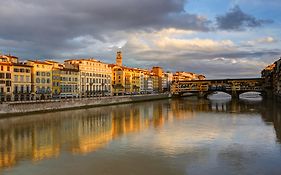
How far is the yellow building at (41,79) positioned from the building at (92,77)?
35.9ft

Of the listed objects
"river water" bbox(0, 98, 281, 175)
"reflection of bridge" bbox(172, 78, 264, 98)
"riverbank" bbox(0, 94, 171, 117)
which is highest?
"reflection of bridge" bbox(172, 78, 264, 98)

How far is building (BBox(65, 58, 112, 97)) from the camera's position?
73.2 metres

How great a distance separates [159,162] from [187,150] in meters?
3.60

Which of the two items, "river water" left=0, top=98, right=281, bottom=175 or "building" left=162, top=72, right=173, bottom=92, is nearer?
"river water" left=0, top=98, right=281, bottom=175

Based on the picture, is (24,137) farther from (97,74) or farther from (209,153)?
(97,74)

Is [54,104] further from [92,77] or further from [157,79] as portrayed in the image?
[157,79]

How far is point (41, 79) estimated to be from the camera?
59.8 metres

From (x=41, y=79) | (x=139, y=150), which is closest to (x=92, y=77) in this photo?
(x=41, y=79)

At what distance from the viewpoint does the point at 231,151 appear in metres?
21.2

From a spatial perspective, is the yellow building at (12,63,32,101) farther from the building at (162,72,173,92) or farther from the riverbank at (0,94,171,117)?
the building at (162,72,173,92)

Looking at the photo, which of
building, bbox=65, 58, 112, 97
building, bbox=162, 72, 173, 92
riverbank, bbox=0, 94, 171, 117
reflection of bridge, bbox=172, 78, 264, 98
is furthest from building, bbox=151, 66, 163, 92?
riverbank, bbox=0, 94, 171, 117

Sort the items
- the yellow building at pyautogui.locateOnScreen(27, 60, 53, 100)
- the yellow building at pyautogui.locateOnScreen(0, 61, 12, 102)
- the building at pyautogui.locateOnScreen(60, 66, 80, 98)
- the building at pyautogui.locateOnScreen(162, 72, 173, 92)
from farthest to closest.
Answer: the building at pyautogui.locateOnScreen(162, 72, 173, 92), the building at pyautogui.locateOnScreen(60, 66, 80, 98), the yellow building at pyautogui.locateOnScreen(27, 60, 53, 100), the yellow building at pyautogui.locateOnScreen(0, 61, 12, 102)

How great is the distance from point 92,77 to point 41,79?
18941 millimetres

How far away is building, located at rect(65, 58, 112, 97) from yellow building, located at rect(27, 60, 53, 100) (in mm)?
10939
